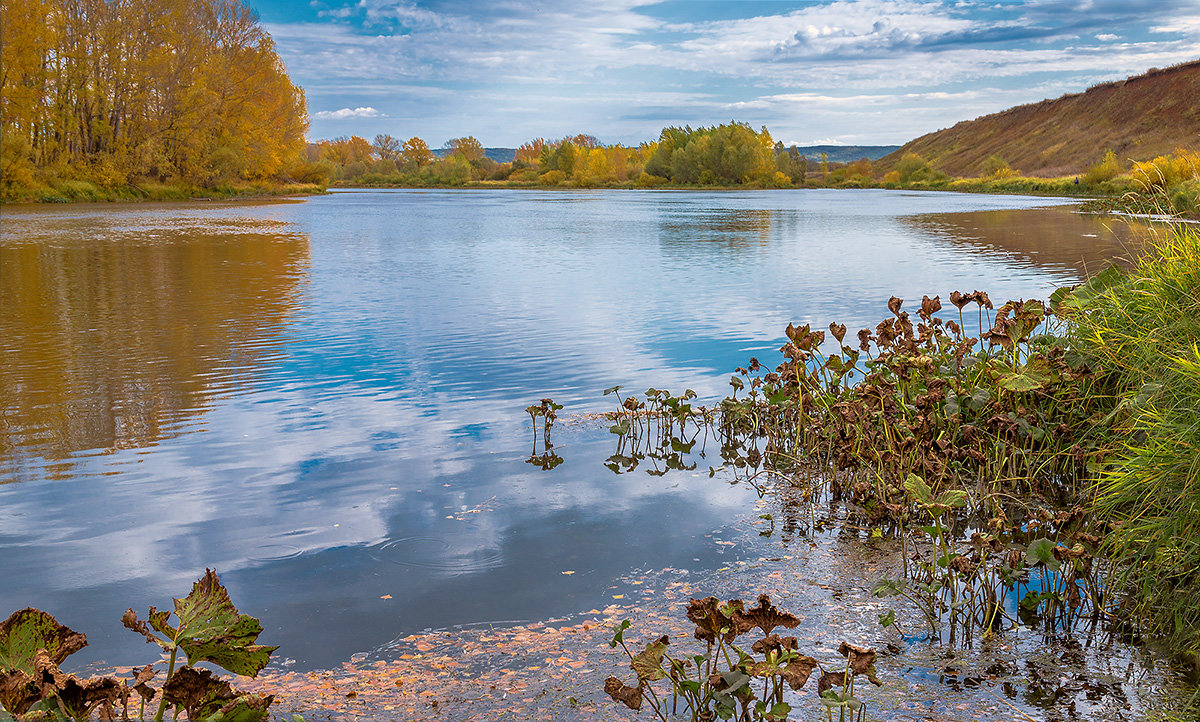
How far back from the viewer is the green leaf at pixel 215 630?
261cm

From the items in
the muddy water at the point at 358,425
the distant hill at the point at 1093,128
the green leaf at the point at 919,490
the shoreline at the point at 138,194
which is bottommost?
the muddy water at the point at 358,425

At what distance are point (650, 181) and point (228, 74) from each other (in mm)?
72766

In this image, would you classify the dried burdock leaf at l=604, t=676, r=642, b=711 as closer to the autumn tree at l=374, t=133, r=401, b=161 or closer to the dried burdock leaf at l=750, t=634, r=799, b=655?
the dried burdock leaf at l=750, t=634, r=799, b=655

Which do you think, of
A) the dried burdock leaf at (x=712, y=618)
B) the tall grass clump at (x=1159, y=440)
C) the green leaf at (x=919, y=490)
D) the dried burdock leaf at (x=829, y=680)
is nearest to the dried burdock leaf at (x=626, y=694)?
the dried burdock leaf at (x=712, y=618)

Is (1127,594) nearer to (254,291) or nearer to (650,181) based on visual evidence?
(254,291)

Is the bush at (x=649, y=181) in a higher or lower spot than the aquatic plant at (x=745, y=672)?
higher

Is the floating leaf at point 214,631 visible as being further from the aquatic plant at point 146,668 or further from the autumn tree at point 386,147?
the autumn tree at point 386,147

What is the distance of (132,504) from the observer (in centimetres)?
526

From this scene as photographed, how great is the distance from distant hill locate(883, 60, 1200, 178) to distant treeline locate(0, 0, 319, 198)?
258 ft

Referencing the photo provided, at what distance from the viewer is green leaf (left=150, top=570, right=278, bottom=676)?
2.61 m

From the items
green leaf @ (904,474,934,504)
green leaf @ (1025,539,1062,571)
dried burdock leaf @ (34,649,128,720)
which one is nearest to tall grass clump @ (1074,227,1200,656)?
green leaf @ (1025,539,1062,571)

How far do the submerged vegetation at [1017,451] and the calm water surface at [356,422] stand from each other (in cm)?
77

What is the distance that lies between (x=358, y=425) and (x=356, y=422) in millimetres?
99

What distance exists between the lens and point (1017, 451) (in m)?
5.33
